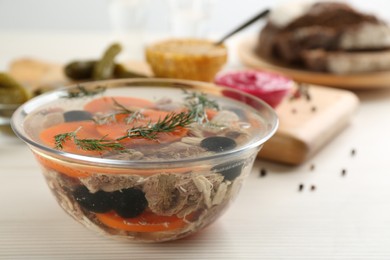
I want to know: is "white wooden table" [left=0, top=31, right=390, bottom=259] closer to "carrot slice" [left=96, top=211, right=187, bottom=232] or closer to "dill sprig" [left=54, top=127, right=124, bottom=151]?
"carrot slice" [left=96, top=211, right=187, bottom=232]

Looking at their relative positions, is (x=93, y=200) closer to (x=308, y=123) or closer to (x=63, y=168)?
(x=63, y=168)

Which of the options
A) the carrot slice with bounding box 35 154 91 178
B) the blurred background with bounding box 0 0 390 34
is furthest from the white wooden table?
the blurred background with bounding box 0 0 390 34

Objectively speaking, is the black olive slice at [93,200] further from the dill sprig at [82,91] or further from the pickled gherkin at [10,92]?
the pickled gherkin at [10,92]

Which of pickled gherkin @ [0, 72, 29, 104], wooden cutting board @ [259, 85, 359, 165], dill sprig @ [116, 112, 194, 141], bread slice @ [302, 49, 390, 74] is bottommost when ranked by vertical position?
bread slice @ [302, 49, 390, 74]

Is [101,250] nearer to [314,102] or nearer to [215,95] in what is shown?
[215,95]

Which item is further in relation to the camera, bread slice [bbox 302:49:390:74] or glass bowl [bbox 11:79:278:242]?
bread slice [bbox 302:49:390:74]

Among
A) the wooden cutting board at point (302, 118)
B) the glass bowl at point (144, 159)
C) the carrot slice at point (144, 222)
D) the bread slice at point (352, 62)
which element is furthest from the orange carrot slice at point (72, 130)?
the bread slice at point (352, 62)

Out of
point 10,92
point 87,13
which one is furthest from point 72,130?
point 87,13
